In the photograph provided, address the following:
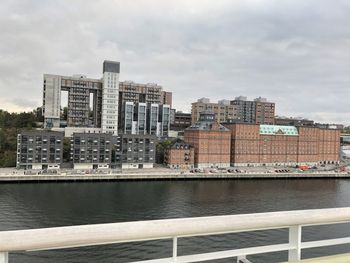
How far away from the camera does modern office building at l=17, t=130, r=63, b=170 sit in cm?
3062

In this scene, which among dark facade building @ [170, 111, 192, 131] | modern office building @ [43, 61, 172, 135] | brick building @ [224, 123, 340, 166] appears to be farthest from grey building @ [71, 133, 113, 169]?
dark facade building @ [170, 111, 192, 131]

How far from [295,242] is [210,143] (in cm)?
3581

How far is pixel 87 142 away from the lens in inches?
1265

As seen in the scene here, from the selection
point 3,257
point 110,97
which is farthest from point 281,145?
point 3,257

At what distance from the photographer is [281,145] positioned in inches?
1629

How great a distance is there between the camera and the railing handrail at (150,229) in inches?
35.4

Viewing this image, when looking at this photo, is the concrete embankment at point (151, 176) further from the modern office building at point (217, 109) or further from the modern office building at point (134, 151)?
the modern office building at point (217, 109)

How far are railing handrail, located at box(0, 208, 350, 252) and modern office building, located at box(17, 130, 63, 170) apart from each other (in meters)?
32.0

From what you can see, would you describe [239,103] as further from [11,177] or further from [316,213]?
[316,213]

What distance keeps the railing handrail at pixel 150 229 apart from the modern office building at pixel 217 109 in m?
53.3

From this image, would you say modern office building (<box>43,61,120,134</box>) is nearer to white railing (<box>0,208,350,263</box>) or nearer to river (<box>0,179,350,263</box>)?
river (<box>0,179,350,263</box>)

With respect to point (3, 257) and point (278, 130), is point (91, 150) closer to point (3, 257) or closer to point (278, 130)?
point (278, 130)

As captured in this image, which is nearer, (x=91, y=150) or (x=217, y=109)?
(x=91, y=150)

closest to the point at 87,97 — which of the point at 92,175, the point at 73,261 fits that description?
the point at 92,175
